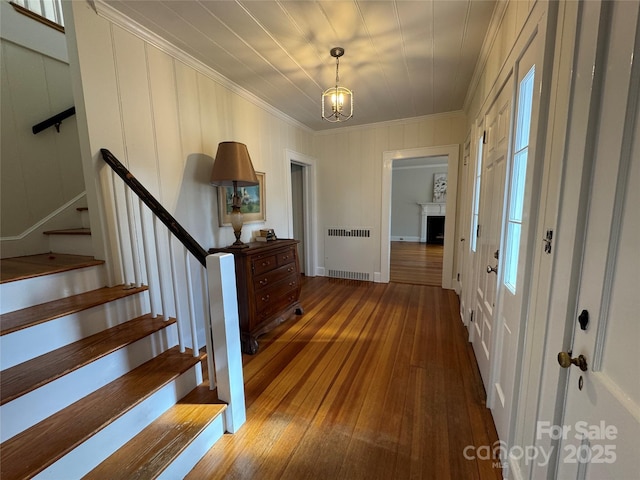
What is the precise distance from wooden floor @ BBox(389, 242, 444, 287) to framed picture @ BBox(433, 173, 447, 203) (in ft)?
4.98

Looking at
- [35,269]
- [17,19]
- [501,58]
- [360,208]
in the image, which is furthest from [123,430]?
[360,208]

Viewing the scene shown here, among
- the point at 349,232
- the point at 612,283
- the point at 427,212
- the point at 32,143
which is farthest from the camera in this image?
the point at 427,212

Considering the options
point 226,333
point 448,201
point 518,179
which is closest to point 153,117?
point 226,333

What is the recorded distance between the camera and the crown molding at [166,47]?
5.38 feet

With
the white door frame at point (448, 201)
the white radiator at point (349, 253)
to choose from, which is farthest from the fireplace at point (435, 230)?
the white radiator at point (349, 253)

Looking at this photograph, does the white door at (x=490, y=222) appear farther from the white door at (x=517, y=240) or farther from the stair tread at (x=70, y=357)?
the stair tread at (x=70, y=357)

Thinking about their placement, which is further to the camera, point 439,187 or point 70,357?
point 439,187

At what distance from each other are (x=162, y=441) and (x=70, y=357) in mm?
595

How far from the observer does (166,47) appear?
6.54 ft

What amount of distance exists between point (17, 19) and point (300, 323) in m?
3.47

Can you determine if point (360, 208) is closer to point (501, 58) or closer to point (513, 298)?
point (501, 58)

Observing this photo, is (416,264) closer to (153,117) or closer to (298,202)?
(298,202)

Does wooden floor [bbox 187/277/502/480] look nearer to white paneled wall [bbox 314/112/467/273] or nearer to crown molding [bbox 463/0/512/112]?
white paneled wall [bbox 314/112/467/273]

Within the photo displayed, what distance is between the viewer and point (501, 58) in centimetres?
159
